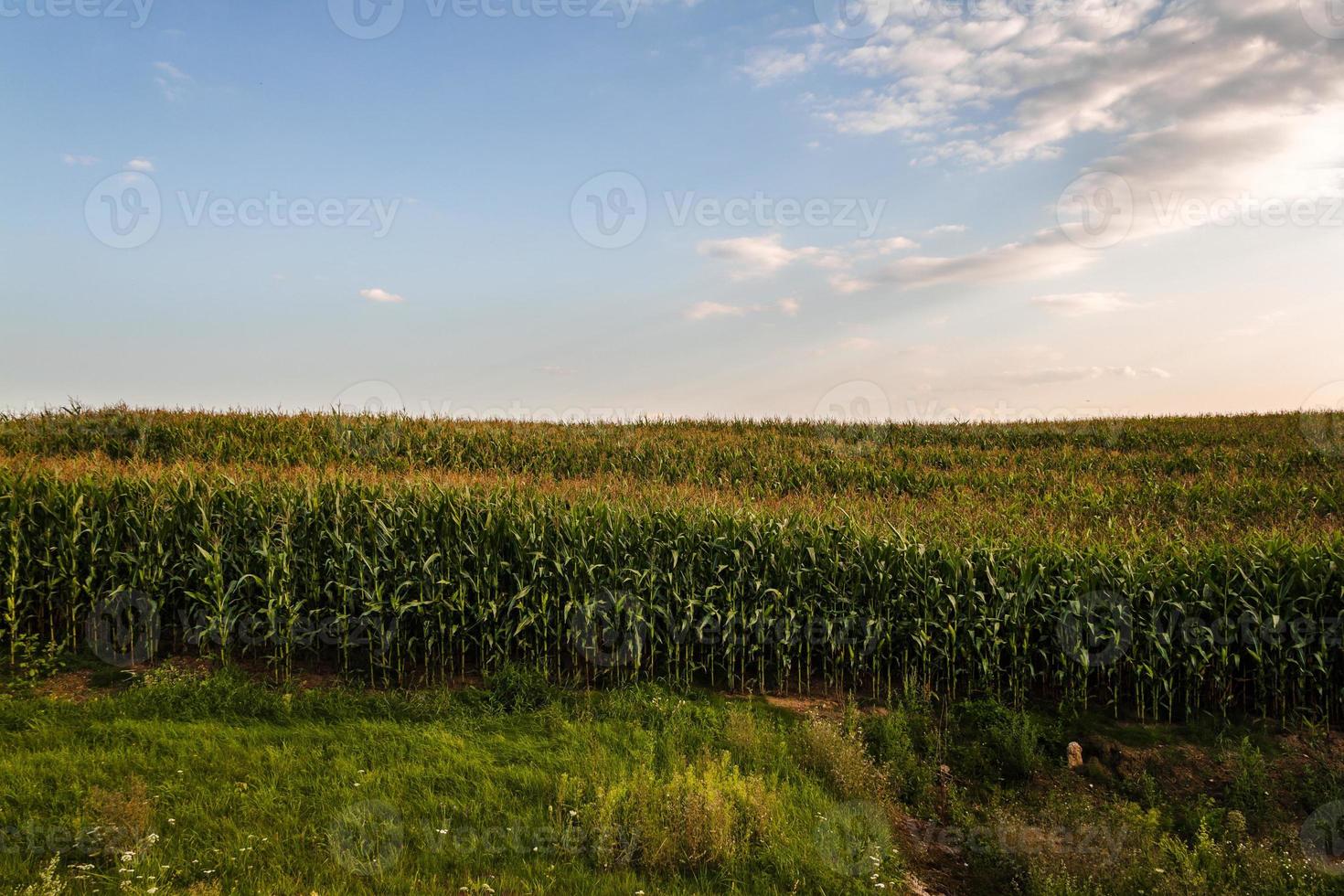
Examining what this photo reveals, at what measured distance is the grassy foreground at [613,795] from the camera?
6.04 meters

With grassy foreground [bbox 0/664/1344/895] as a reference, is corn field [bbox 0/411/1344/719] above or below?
above

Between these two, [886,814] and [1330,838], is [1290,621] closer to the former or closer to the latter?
[1330,838]

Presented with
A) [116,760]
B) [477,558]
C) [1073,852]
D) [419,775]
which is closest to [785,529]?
[477,558]

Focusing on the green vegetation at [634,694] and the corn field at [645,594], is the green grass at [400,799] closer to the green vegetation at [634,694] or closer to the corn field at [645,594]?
the green vegetation at [634,694]

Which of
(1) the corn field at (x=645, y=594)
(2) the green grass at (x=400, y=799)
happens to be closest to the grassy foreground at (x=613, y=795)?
(2) the green grass at (x=400, y=799)

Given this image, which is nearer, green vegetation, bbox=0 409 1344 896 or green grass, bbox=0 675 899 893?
green grass, bbox=0 675 899 893

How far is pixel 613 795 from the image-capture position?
6.59 meters

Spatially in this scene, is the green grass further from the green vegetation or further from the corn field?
the corn field

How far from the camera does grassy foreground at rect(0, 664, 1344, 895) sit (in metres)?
6.04

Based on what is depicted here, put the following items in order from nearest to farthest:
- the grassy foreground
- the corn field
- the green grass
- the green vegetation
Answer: the green grass
the grassy foreground
the green vegetation
the corn field

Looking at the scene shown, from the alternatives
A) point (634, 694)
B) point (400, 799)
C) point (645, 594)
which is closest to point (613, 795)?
point (400, 799)

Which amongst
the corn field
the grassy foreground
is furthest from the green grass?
the corn field

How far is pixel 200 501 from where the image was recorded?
454 inches

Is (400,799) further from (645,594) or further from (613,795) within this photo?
(645,594)
